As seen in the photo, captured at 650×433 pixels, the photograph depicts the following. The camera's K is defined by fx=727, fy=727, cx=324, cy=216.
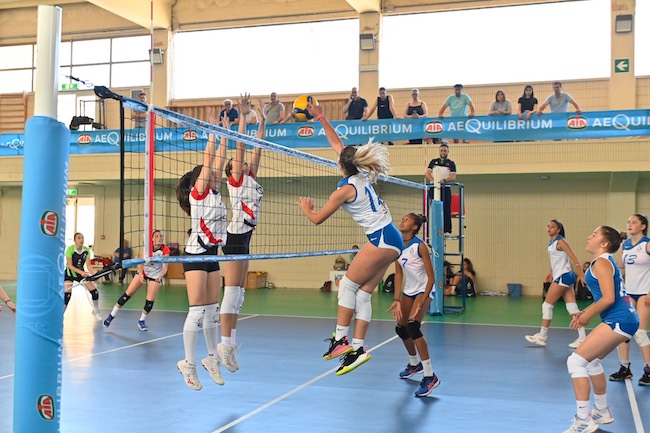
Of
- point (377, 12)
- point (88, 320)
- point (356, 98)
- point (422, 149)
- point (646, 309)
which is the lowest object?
point (88, 320)

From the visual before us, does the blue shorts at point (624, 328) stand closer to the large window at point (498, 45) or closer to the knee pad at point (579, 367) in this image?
the knee pad at point (579, 367)

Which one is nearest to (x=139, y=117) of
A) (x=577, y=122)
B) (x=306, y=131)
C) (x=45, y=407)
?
(x=306, y=131)

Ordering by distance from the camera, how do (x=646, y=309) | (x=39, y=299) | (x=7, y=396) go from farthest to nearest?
(x=646, y=309) → (x=7, y=396) → (x=39, y=299)

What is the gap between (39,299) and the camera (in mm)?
3055

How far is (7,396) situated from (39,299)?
4.04 m

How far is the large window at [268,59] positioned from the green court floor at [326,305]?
6.11 meters

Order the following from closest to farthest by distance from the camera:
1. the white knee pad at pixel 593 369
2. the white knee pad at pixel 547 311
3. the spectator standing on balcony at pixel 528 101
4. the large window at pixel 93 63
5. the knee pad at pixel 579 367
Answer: the knee pad at pixel 579 367, the white knee pad at pixel 593 369, the white knee pad at pixel 547 311, the spectator standing on balcony at pixel 528 101, the large window at pixel 93 63

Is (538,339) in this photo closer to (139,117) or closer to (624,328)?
(624,328)

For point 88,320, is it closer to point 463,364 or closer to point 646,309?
point 463,364

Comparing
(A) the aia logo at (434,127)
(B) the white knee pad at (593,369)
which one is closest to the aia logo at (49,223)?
(B) the white knee pad at (593,369)

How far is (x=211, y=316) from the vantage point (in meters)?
6.30

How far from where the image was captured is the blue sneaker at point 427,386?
6727 mm

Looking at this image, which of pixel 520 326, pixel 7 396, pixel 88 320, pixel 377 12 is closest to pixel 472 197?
pixel 377 12

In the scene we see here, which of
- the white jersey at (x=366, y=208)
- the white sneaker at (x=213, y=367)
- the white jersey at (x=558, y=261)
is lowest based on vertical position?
the white sneaker at (x=213, y=367)
